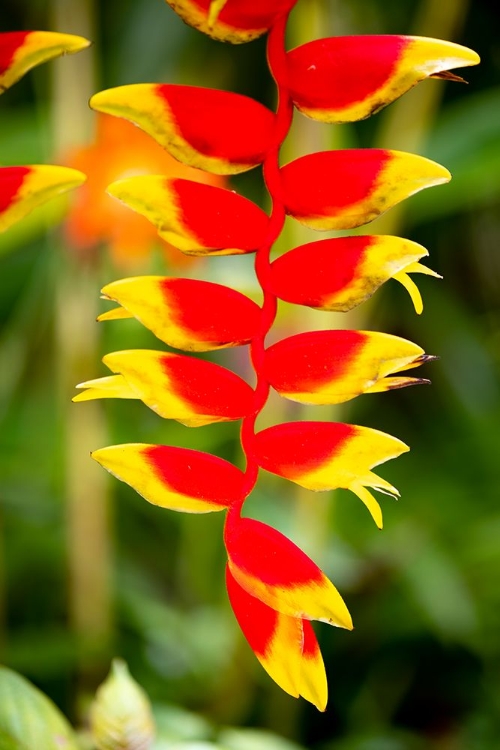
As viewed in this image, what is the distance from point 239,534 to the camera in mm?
173

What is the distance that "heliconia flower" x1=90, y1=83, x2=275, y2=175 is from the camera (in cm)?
16

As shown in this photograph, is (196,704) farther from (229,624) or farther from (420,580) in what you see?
(420,580)

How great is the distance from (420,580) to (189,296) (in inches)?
25.1

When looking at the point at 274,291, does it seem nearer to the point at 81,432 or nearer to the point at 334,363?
the point at 334,363

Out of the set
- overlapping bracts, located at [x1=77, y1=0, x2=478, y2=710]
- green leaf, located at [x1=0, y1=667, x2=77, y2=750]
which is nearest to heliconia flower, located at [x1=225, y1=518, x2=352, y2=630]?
overlapping bracts, located at [x1=77, y1=0, x2=478, y2=710]

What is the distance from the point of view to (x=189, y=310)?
0.17 m

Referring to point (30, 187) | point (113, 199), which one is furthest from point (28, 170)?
point (113, 199)

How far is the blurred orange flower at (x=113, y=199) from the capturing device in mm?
646

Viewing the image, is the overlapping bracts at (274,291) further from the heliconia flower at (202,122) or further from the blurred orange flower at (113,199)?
the blurred orange flower at (113,199)

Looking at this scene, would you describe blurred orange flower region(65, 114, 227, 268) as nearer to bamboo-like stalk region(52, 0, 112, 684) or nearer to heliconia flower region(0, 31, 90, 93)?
bamboo-like stalk region(52, 0, 112, 684)

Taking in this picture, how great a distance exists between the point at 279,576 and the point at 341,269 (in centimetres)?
5

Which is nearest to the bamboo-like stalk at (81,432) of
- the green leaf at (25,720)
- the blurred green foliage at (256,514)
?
the blurred green foliage at (256,514)

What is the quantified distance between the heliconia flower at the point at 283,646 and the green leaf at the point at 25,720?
0.10 m

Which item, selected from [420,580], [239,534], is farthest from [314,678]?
[420,580]
